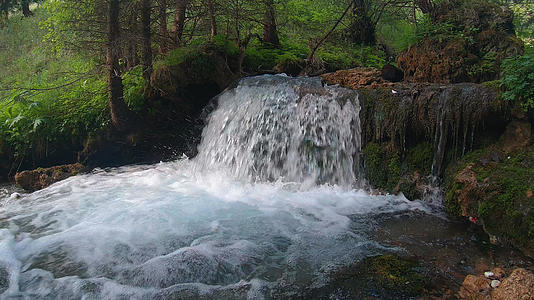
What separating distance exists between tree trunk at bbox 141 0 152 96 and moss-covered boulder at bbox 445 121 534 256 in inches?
271

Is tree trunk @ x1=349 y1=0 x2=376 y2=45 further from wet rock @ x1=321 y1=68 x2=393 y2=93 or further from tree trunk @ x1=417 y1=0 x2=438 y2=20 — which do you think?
wet rock @ x1=321 y1=68 x2=393 y2=93

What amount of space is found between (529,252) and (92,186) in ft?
23.8

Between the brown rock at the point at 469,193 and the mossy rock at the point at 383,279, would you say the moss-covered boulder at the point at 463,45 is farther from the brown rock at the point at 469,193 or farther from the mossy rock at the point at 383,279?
the mossy rock at the point at 383,279

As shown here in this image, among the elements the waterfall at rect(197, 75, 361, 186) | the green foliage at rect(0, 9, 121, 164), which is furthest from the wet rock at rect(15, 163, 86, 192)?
the waterfall at rect(197, 75, 361, 186)

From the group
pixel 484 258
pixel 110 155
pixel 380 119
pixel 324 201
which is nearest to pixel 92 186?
pixel 110 155

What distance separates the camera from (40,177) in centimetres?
796

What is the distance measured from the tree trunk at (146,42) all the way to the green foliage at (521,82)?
282 inches

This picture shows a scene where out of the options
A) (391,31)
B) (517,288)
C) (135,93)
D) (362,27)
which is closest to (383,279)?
(517,288)

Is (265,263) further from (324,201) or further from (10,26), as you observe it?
(10,26)

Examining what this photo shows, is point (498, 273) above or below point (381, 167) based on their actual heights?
below

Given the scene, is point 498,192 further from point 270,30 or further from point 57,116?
point 57,116

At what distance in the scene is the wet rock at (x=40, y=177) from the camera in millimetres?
7848

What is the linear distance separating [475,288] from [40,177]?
8.30 m

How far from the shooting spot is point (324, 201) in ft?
19.6
